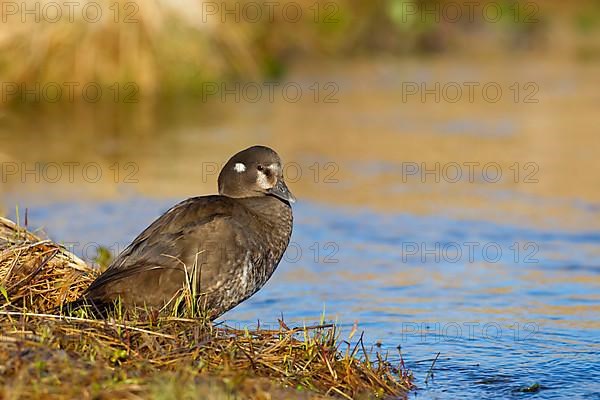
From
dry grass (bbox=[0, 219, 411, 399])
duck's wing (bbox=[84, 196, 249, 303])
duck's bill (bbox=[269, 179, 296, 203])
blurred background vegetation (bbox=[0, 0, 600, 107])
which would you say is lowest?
dry grass (bbox=[0, 219, 411, 399])

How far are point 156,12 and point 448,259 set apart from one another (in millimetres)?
9143

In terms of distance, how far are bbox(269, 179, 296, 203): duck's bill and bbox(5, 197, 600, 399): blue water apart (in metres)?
0.98

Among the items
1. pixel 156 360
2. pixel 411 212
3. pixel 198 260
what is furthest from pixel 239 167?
pixel 411 212

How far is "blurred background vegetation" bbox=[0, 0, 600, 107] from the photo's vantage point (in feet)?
55.2

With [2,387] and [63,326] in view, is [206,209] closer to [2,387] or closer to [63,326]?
[63,326]

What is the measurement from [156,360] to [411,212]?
6122 mm

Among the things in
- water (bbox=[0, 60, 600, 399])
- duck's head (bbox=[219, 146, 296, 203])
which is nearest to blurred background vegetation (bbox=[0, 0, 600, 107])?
water (bbox=[0, 60, 600, 399])

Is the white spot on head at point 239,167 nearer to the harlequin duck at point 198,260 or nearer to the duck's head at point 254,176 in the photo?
the duck's head at point 254,176

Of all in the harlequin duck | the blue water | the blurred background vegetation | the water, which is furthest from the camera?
the blurred background vegetation

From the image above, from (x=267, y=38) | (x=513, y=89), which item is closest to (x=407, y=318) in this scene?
(x=513, y=89)

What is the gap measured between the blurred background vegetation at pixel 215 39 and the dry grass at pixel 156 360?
→ 36.5 ft

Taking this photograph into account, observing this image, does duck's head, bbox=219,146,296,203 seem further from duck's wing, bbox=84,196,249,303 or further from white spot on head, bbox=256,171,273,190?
duck's wing, bbox=84,196,249,303

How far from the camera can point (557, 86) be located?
18609 millimetres

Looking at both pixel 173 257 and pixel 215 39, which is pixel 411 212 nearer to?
pixel 173 257
